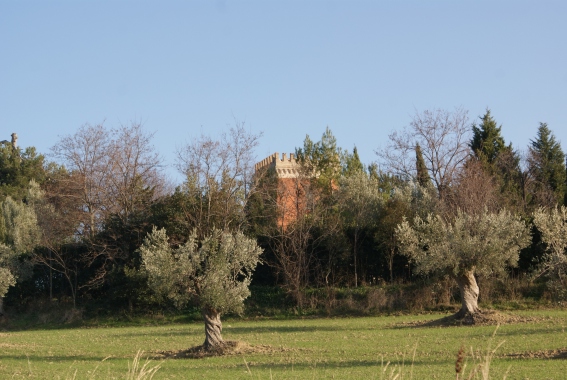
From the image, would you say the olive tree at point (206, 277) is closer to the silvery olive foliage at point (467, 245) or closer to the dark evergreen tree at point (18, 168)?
the silvery olive foliage at point (467, 245)

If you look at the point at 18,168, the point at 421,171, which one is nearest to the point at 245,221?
the point at 421,171

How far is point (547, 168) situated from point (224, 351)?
52355 mm

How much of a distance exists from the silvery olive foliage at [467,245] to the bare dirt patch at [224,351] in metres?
10.6

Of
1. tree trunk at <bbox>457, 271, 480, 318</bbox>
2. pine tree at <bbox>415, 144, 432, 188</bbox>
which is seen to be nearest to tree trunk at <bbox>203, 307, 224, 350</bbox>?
tree trunk at <bbox>457, 271, 480, 318</bbox>

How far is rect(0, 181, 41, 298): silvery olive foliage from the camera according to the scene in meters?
49.2

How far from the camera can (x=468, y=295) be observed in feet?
105

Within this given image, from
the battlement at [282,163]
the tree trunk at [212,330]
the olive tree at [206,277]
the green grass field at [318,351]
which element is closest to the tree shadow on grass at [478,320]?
the green grass field at [318,351]

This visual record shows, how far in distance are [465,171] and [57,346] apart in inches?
1537

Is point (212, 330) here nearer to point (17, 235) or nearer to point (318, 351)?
point (318, 351)

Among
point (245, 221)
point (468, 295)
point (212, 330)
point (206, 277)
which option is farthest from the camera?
point (245, 221)

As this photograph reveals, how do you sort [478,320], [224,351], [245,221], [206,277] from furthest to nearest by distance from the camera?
[245,221] < [478,320] < [206,277] < [224,351]

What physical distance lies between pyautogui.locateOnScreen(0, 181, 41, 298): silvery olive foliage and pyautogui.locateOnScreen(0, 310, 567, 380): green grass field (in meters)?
14.0

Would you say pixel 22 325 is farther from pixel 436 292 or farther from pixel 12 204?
pixel 436 292

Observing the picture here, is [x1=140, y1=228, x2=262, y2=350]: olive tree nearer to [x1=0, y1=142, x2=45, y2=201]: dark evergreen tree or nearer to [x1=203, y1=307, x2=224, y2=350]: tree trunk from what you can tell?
[x1=203, y1=307, x2=224, y2=350]: tree trunk
